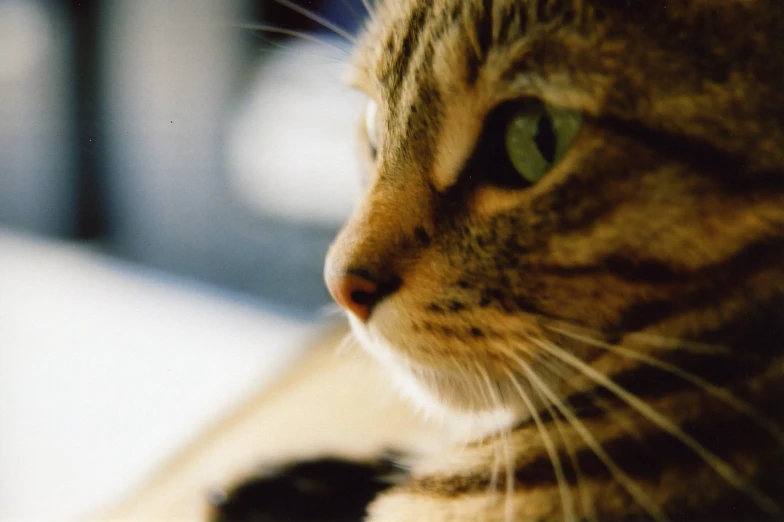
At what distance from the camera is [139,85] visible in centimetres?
78

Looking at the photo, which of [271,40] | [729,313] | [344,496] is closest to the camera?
[729,313]

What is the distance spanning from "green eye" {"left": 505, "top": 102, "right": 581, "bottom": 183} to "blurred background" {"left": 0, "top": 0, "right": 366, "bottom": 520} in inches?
11.8

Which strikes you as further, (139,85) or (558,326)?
(139,85)

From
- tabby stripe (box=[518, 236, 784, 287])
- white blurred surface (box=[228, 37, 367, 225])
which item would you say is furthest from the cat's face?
white blurred surface (box=[228, 37, 367, 225])

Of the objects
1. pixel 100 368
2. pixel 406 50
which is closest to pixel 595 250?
pixel 406 50

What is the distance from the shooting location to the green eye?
411mm

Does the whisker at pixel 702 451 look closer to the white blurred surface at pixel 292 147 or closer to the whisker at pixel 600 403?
the whisker at pixel 600 403

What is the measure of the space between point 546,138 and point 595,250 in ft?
0.27

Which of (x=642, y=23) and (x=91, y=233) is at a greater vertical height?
Result: (x=91, y=233)

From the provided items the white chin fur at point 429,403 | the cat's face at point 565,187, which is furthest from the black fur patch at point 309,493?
the cat's face at point 565,187

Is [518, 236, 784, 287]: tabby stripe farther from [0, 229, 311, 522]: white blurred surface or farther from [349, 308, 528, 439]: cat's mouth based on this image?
[0, 229, 311, 522]: white blurred surface

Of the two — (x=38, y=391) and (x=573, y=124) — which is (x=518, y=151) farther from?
(x=38, y=391)

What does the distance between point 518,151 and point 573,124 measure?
42 millimetres

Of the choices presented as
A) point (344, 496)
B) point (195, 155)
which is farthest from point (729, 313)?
point (195, 155)
